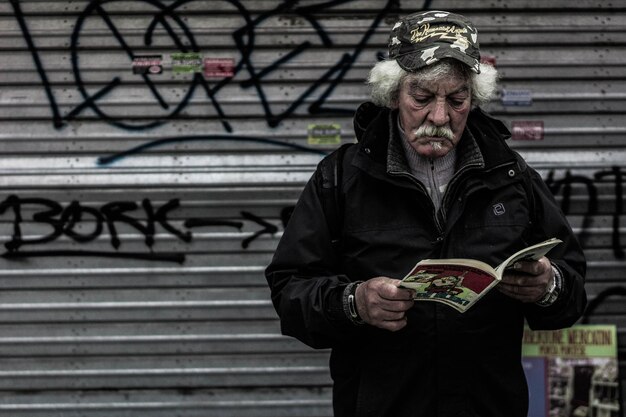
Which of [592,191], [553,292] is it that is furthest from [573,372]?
[553,292]

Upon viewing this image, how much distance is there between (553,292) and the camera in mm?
2756

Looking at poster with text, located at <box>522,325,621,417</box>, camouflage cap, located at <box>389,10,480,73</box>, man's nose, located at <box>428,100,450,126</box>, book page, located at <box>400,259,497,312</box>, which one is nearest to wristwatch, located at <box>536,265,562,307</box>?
book page, located at <box>400,259,497,312</box>

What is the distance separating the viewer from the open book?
2.43 metres

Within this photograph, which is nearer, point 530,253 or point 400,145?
point 530,253

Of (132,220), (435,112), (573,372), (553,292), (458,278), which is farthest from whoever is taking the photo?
(132,220)

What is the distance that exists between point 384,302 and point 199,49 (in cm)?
306

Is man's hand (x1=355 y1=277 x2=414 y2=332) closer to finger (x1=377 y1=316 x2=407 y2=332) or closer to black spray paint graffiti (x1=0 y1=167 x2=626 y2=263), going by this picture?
finger (x1=377 y1=316 x2=407 y2=332)

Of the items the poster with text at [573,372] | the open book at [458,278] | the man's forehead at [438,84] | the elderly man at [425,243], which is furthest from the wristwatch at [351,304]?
the poster with text at [573,372]

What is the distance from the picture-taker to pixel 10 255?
5.39 metres

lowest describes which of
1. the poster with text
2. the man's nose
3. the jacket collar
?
the poster with text

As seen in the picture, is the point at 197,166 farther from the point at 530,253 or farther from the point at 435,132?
the point at 530,253

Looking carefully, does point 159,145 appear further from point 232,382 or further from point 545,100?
point 545,100

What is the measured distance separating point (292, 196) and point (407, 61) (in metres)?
2.54

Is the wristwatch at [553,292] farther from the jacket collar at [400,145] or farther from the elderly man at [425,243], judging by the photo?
the jacket collar at [400,145]
